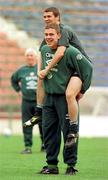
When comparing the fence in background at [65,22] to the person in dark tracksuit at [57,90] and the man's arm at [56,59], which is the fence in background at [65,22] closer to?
the person in dark tracksuit at [57,90]

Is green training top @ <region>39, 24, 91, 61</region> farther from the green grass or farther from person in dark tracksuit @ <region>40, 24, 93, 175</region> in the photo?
the green grass

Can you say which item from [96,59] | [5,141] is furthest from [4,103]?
[5,141]

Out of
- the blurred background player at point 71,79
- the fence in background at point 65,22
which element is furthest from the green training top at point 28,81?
the fence in background at point 65,22

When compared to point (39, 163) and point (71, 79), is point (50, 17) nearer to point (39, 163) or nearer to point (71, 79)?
point (71, 79)

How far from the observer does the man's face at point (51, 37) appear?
27.2 feet

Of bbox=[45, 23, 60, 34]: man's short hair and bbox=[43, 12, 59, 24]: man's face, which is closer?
bbox=[45, 23, 60, 34]: man's short hair

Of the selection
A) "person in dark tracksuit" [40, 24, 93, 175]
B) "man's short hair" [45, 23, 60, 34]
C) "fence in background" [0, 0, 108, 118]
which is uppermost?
"man's short hair" [45, 23, 60, 34]

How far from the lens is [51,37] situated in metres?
8.31

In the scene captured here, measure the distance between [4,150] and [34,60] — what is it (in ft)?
5.45

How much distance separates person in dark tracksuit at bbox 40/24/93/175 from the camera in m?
8.33

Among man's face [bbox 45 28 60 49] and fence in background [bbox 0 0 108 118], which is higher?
man's face [bbox 45 28 60 49]

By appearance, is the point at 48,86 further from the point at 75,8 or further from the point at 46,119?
the point at 75,8

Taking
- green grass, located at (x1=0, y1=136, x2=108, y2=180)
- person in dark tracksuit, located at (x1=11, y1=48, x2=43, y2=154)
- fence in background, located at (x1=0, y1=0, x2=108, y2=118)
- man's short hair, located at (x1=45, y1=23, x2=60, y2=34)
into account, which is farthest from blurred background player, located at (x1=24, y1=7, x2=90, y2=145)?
fence in background, located at (x1=0, y1=0, x2=108, y2=118)

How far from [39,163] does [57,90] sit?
7.35ft
